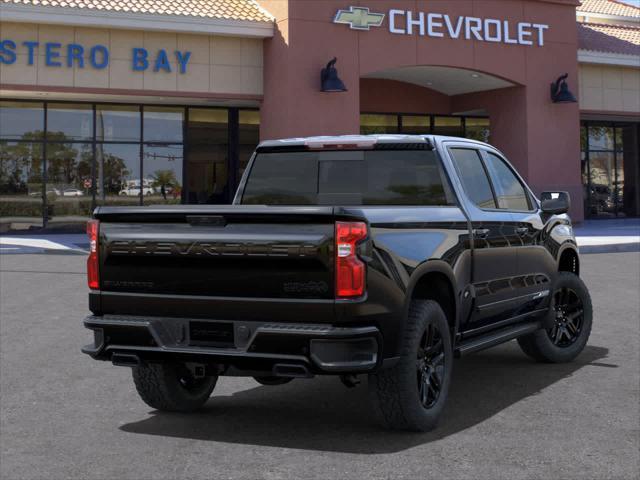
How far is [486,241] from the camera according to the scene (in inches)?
267

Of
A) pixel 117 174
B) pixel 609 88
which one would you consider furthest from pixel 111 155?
pixel 609 88

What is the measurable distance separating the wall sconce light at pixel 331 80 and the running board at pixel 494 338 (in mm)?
18234

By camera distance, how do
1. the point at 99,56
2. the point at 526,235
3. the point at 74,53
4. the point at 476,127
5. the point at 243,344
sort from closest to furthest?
the point at 243,344
the point at 526,235
the point at 74,53
the point at 99,56
the point at 476,127

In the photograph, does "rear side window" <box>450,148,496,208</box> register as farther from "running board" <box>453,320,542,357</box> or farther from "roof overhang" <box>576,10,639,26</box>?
"roof overhang" <box>576,10,639,26</box>

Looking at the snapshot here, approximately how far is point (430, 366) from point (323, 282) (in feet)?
3.84

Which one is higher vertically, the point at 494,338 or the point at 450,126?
the point at 450,126

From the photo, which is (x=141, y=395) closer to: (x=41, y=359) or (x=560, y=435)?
(x=41, y=359)

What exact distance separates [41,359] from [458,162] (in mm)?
4170

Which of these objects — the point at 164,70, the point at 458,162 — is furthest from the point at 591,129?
the point at 458,162

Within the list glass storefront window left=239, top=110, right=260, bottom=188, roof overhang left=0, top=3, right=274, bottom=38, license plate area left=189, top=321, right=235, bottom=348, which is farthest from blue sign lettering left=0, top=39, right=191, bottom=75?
license plate area left=189, top=321, right=235, bottom=348

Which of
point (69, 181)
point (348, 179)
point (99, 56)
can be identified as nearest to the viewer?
point (348, 179)

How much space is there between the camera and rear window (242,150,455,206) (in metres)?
6.62

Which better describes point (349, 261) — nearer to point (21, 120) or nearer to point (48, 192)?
point (48, 192)

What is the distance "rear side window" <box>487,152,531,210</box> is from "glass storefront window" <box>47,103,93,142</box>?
21812 mm
